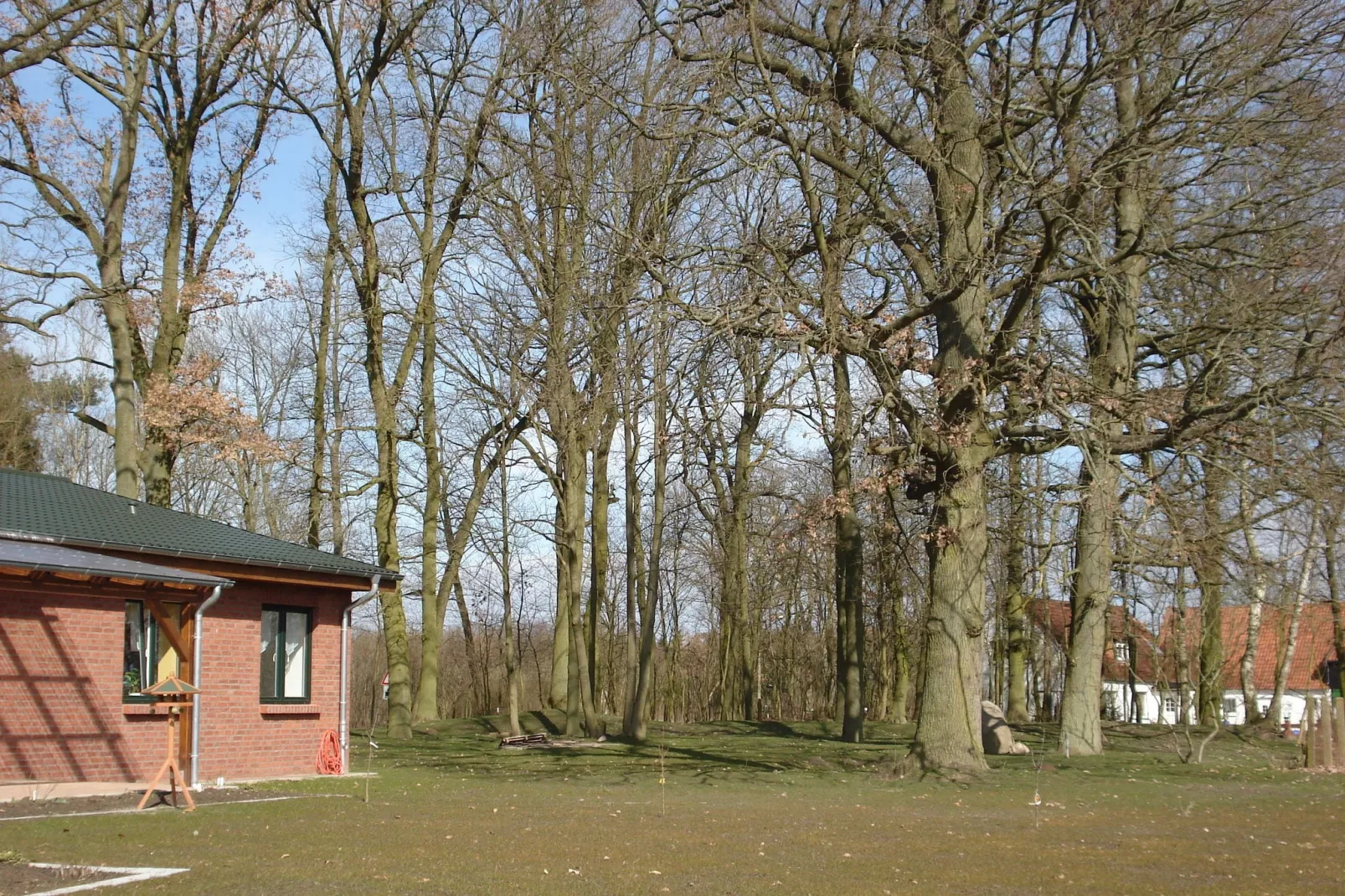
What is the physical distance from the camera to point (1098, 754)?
21.5 meters

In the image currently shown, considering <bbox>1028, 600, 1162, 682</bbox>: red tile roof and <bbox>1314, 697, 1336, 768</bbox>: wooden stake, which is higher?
<bbox>1028, 600, 1162, 682</bbox>: red tile roof

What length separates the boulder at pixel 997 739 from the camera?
2216 cm

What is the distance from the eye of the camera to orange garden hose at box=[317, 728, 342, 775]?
19094 mm

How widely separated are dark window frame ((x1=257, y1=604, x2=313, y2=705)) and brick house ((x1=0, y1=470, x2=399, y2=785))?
0.02 metres

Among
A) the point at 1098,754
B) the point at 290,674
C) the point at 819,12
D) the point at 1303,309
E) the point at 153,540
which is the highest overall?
the point at 819,12

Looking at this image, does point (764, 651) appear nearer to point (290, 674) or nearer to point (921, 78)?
point (290, 674)

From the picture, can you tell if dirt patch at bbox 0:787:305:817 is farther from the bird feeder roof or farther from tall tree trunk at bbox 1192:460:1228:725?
tall tree trunk at bbox 1192:460:1228:725

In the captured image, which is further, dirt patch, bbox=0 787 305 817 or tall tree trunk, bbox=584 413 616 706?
tall tree trunk, bbox=584 413 616 706

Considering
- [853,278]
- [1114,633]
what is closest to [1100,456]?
[853,278]

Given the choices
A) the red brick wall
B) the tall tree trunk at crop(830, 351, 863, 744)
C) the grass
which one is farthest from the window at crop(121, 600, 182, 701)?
the tall tree trunk at crop(830, 351, 863, 744)

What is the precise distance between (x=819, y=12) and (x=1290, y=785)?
12830 millimetres

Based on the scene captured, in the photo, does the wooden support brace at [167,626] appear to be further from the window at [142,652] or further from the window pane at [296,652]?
the window pane at [296,652]

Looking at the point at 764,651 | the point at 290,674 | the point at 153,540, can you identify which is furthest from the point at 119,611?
the point at 764,651

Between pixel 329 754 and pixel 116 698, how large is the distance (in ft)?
13.0
